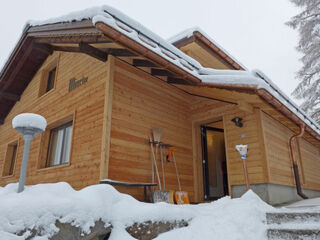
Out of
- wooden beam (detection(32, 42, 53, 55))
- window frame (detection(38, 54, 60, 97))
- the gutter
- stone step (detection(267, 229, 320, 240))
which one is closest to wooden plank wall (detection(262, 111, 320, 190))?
the gutter

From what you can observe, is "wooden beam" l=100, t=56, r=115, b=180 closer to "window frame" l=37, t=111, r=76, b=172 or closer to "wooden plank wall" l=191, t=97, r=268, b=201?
"window frame" l=37, t=111, r=76, b=172

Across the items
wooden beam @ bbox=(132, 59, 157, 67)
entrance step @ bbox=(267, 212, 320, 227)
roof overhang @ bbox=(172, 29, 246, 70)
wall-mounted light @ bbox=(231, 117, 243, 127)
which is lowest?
entrance step @ bbox=(267, 212, 320, 227)

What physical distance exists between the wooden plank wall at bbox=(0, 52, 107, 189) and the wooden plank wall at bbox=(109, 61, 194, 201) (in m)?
0.35

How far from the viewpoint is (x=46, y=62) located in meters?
8.62

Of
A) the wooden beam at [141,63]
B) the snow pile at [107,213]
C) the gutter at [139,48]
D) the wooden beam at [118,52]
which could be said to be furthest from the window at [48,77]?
the snow pile at [107,213]

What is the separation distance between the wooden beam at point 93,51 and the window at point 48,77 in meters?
3.54

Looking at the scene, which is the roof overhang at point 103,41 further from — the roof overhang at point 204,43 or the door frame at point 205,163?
the door frame at point 205,163

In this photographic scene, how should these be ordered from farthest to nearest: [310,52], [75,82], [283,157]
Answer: [310,52] → [75,82] → [283,157]

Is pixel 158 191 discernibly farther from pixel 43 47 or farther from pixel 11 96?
pixel 11 96

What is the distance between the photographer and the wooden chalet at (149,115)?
4824 mm

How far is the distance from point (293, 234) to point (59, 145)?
5.55 meters

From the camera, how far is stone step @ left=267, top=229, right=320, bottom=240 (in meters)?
2.76

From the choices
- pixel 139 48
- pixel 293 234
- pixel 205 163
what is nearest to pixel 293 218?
pixel 293 234

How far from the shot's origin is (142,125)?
18.1 ft
